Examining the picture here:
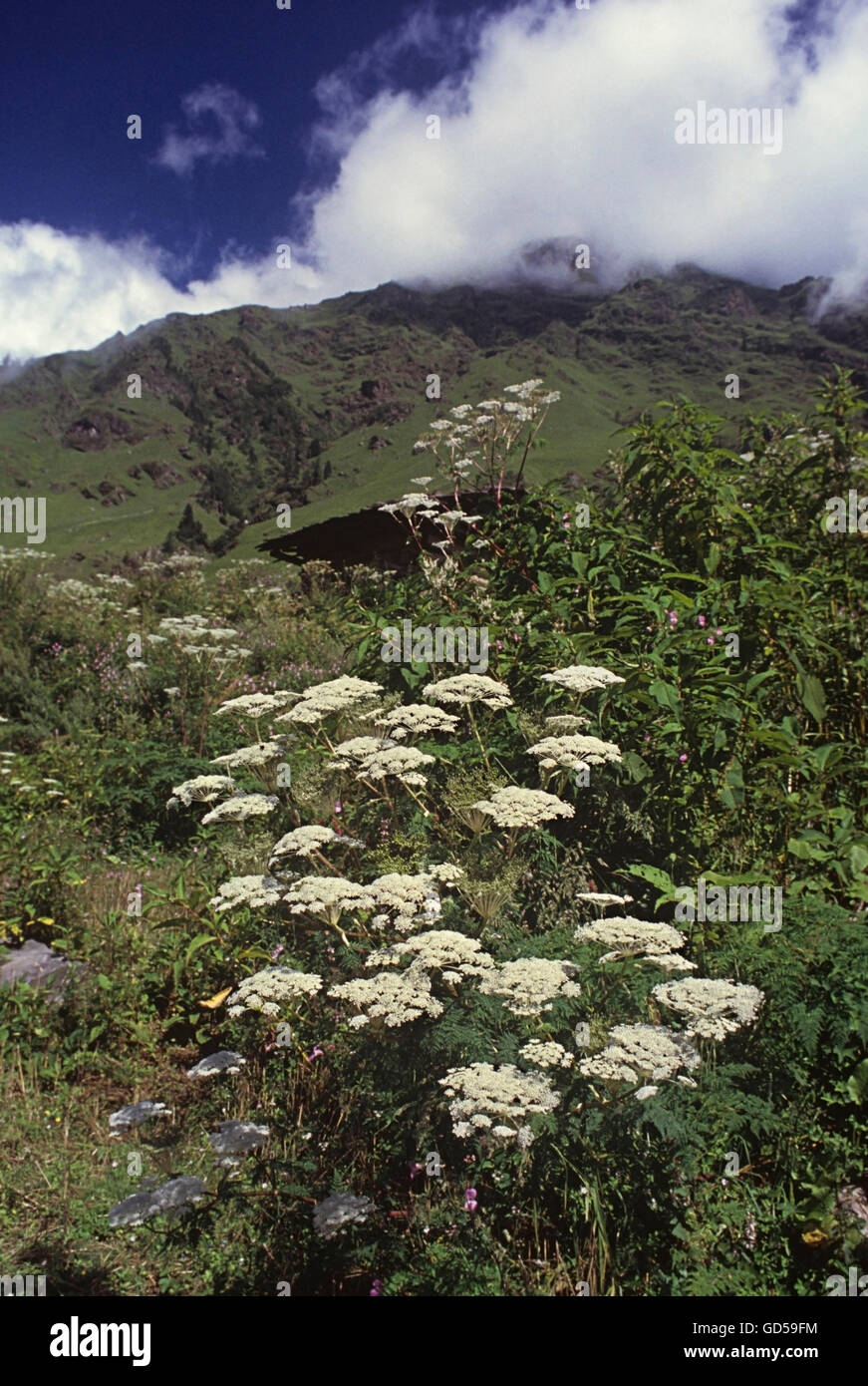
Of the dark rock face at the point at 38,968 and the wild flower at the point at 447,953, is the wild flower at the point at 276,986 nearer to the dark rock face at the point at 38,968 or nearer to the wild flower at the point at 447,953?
the wild flower at the point at 447,953

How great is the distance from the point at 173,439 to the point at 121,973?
616ft

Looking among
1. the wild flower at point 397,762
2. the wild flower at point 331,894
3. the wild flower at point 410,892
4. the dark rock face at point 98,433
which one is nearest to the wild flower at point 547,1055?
the wild flower at point 410,892

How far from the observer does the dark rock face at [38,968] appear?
471 centimetres

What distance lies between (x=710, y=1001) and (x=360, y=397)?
16789cm

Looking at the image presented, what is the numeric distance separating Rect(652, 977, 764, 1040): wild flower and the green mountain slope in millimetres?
76102

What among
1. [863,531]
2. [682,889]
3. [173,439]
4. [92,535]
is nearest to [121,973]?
[682,889]

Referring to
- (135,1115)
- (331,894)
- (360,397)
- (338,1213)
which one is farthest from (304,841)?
(360,397)

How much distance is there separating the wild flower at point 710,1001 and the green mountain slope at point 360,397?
76.1 m

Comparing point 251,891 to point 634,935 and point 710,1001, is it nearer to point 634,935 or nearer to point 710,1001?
point 634,935

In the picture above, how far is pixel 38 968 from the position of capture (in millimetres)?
4895

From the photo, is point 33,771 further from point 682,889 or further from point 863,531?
point 863,531

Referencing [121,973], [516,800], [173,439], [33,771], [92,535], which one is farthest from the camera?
[173,439]

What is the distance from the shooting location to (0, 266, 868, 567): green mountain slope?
4461 inches
